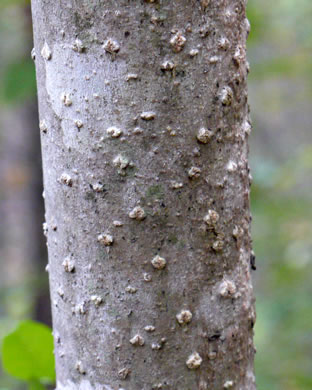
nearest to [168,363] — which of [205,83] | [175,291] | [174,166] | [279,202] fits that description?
[175,291]

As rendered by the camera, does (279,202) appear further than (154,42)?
Yes

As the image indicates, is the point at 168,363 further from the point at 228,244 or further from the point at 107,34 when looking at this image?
the point at 107,34

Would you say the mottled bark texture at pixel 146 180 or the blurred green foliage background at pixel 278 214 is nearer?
the mottled bark texture at pixel 146 180

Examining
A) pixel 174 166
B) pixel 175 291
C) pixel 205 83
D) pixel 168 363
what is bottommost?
pixel 168 363

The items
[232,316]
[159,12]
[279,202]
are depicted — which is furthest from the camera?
[279,202]

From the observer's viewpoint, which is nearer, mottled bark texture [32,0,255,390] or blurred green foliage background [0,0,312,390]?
mottled bark texture [32,0,255,390]

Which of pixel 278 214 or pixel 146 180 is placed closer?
pixel 146 180

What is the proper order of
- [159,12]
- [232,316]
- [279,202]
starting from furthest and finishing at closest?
[279,202]
[232,316]
[159,12]

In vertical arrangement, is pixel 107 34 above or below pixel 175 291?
above
